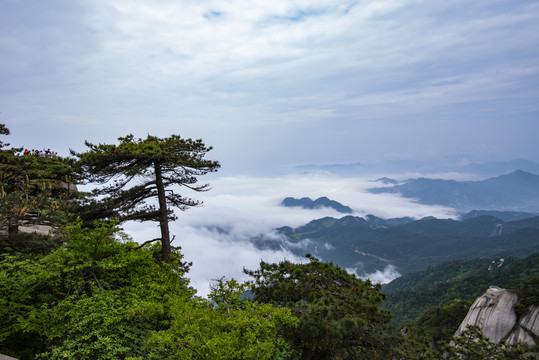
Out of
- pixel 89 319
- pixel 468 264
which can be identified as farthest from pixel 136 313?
pixel 468 264

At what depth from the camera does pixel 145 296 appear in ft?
39.2

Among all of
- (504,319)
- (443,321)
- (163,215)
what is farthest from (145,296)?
(443,321)

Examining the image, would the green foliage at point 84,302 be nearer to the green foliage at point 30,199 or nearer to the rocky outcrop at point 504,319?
the green foliage at point 30,199

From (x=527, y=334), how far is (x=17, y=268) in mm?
44642

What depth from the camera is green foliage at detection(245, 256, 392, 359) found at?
10.6 m

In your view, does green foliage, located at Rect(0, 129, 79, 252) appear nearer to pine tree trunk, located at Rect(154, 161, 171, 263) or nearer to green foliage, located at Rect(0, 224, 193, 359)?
green foliage, located at Rect(0, 224, 193, 359)

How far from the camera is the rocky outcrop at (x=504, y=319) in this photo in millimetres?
31594

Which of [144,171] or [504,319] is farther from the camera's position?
[504,319]

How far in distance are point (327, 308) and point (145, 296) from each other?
7320 mm

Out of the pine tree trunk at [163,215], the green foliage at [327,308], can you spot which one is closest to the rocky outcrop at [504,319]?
the green foliage at [327,308]

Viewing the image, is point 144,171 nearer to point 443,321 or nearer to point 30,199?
point 30,199

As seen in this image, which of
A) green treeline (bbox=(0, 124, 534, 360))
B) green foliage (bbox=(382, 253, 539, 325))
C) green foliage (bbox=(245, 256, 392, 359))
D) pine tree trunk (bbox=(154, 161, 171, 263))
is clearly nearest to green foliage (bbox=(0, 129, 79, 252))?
green treeline (bbox=(0, 124, 534, 360))

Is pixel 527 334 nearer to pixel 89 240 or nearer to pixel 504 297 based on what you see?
pixel 504 297

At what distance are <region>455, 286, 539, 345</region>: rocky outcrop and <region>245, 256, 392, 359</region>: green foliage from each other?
2944cm
